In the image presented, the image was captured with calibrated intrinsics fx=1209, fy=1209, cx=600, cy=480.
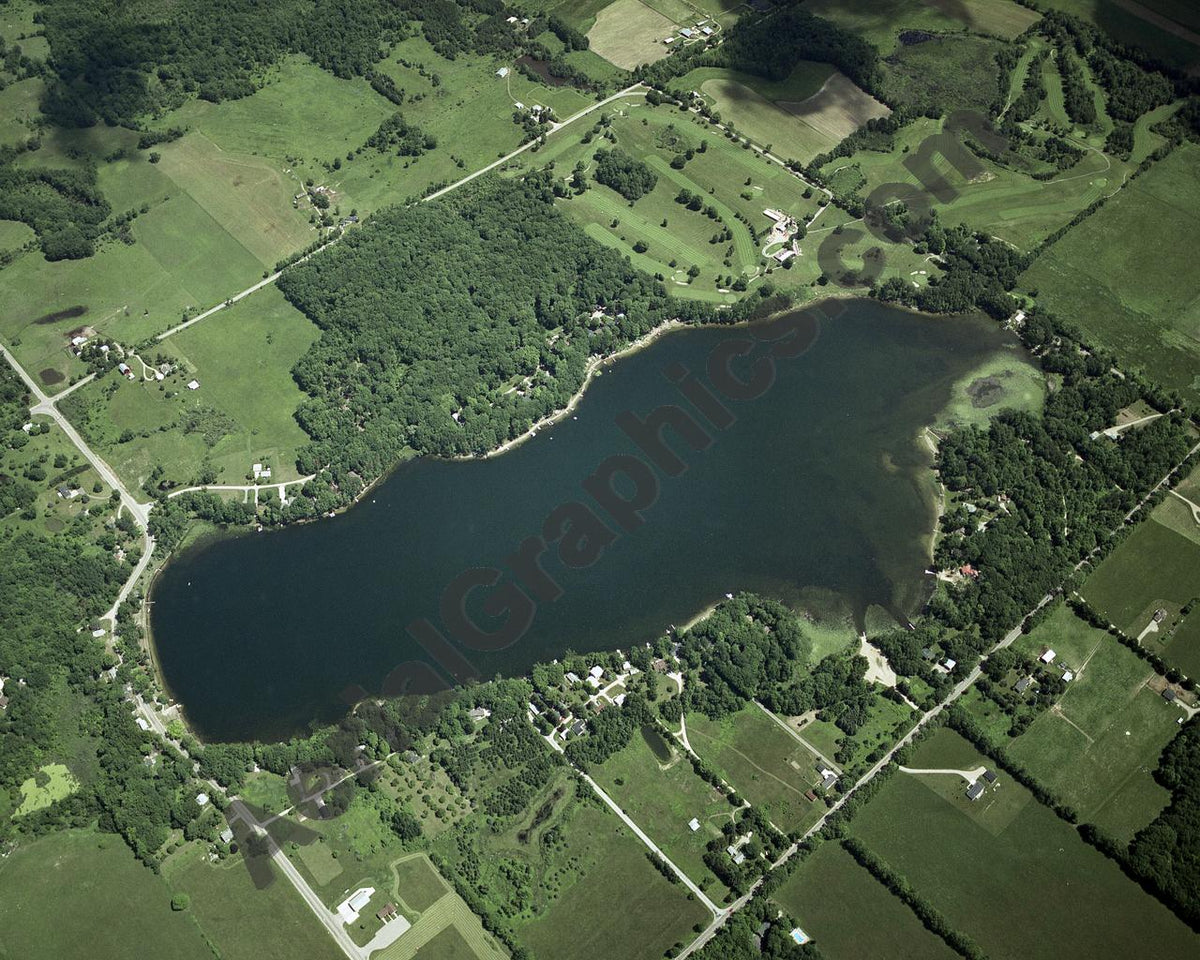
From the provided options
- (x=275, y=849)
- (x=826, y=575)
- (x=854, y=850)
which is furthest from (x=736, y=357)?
(x=275, y=849)

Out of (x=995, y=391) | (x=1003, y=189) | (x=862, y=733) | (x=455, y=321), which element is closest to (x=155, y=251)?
(x=455, y=321)

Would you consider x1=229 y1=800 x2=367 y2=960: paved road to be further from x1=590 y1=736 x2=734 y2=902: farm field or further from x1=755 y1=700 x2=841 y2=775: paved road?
x1=755 y1=700 x2=841 y2=775: paved road

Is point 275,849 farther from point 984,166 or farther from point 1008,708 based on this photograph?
point 984,166

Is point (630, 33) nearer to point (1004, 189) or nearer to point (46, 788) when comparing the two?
point (1004, 189)

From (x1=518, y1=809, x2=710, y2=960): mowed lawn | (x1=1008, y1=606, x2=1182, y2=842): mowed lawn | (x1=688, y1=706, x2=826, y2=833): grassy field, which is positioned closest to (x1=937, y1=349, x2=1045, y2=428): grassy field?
(x1=1008, y1=606, x2=1182, y2=842): mowed lawn

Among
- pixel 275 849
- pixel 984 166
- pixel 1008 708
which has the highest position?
pixel 984 166

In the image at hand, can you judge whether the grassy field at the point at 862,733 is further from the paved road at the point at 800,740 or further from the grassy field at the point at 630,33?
the grassy field at the point at 630,33
